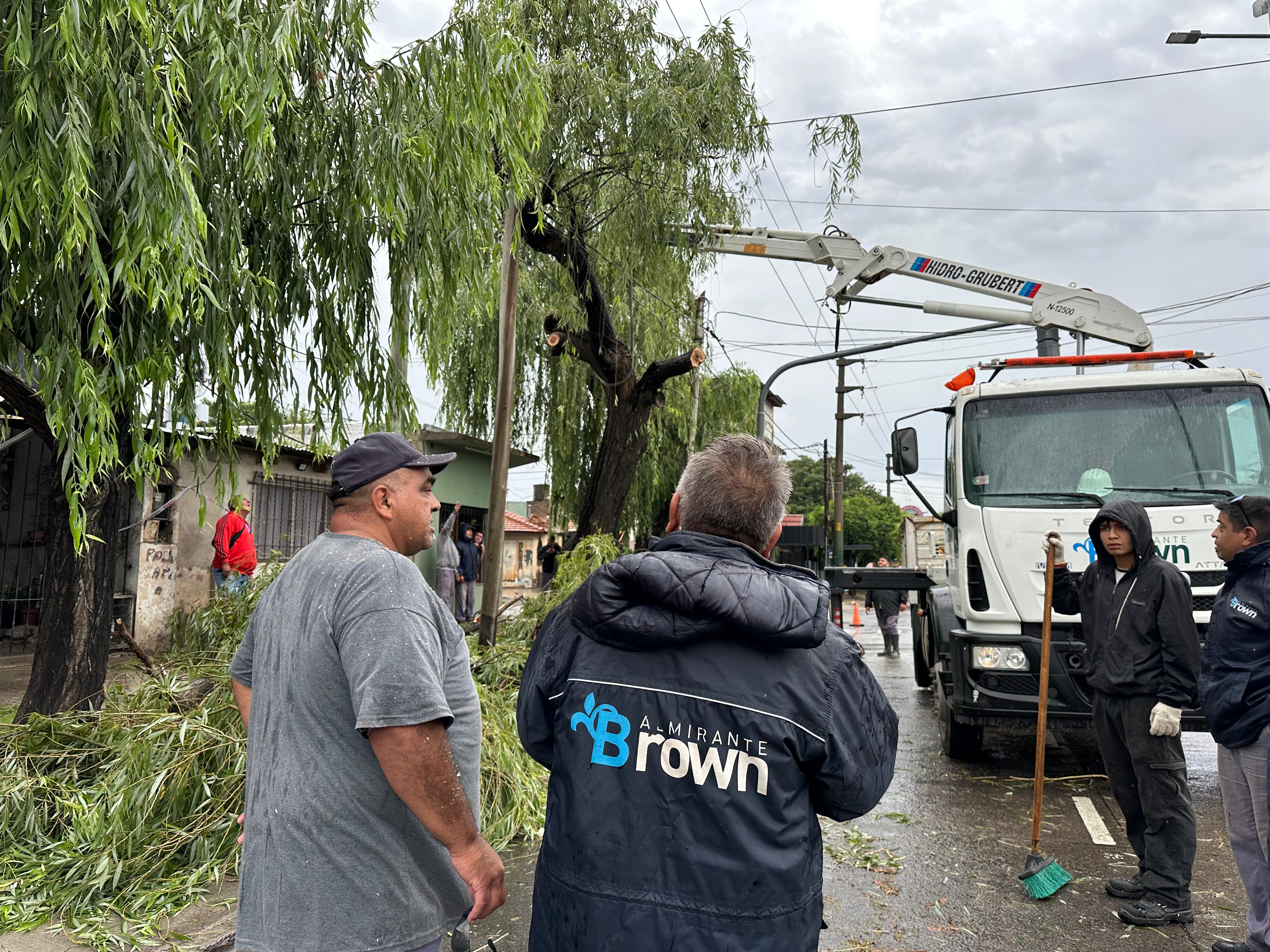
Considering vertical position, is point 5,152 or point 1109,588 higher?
point 5,152

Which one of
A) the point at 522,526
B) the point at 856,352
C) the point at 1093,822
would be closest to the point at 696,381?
the point at 856,352

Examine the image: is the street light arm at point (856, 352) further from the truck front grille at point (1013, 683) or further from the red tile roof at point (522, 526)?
the red tile roof at point (522, 526)

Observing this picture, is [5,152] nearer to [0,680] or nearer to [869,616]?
[0,680]

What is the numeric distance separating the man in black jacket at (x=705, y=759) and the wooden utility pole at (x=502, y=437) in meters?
6.90

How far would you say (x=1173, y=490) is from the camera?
21.5 feet

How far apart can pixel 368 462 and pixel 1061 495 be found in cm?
566

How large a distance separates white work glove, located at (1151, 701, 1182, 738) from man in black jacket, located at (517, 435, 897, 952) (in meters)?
3.03

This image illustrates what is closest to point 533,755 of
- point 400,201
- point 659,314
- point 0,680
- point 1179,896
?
point 1179,896

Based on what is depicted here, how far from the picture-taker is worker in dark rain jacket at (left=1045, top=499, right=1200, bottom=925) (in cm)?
441

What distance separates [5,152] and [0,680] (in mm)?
7142

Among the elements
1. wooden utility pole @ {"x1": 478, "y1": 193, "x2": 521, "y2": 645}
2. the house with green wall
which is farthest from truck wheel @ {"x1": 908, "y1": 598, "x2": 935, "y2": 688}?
the house with green wall

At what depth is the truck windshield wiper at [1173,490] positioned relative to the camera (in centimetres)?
645

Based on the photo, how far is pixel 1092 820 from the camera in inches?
236

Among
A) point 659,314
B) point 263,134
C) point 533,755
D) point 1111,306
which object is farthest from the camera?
point 659,314
